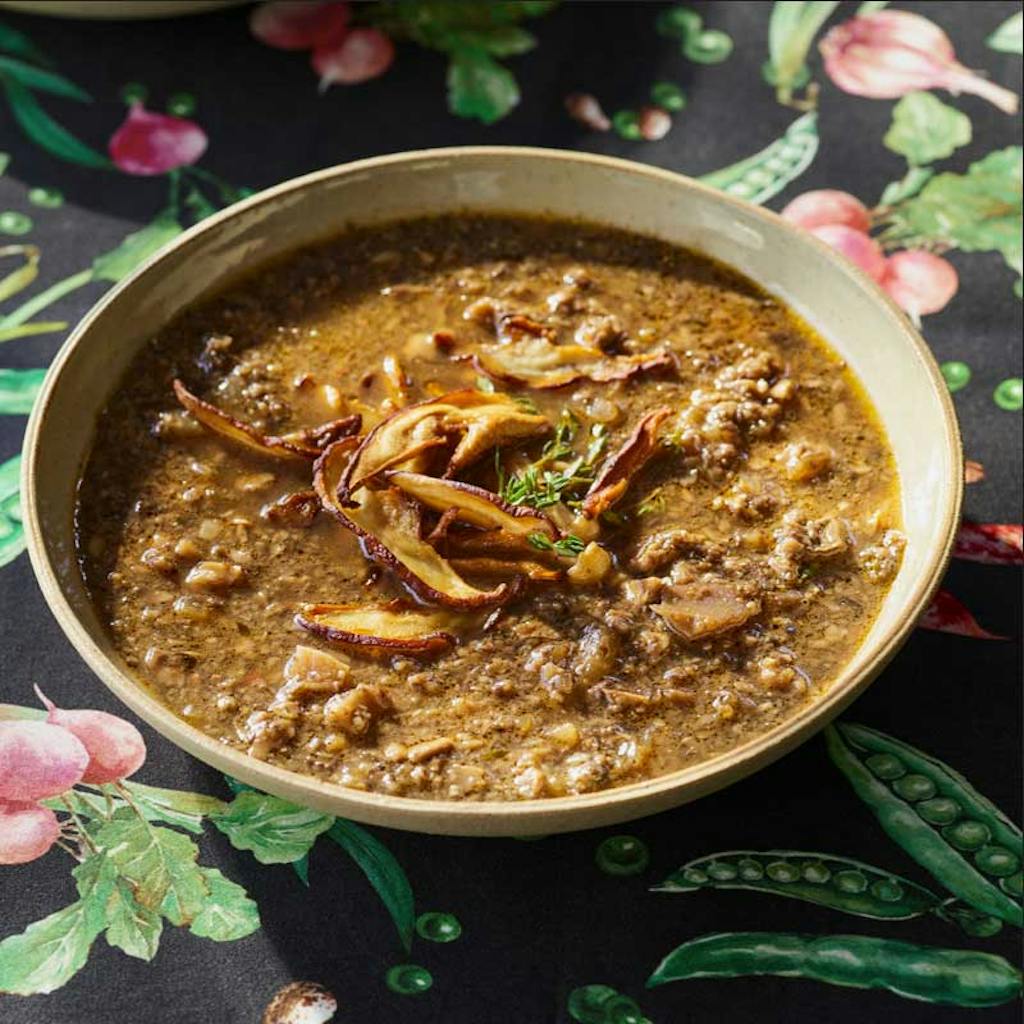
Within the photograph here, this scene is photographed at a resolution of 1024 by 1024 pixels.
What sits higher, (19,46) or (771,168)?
(771,168)

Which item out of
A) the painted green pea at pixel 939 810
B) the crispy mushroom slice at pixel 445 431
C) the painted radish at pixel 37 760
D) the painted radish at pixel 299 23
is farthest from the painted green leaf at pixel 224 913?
the painted radish at pixel 299 23

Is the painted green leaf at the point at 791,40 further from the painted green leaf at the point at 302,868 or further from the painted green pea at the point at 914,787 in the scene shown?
the painted green leaf at the point at 302,868

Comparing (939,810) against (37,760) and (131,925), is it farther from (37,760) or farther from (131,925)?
(37,760)

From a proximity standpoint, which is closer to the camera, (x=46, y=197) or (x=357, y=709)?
(x=357, y=709)

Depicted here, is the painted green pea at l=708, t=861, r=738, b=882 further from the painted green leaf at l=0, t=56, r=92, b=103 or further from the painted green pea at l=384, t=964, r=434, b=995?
the painted green leaf at l=0, t=56, r=92, b=103

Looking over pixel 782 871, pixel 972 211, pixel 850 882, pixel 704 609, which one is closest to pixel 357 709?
pixel 704 609

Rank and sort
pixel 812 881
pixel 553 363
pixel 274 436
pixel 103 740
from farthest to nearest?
1. pixel 553 363
2. pixel 274 436
3. pixel 103 740
4. pixel 812 881

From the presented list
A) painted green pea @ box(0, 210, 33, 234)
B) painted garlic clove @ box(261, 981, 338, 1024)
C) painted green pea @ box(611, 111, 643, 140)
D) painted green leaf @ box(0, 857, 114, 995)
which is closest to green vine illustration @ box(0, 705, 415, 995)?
painted green leaf @ box(0, 857, 114, 995)
